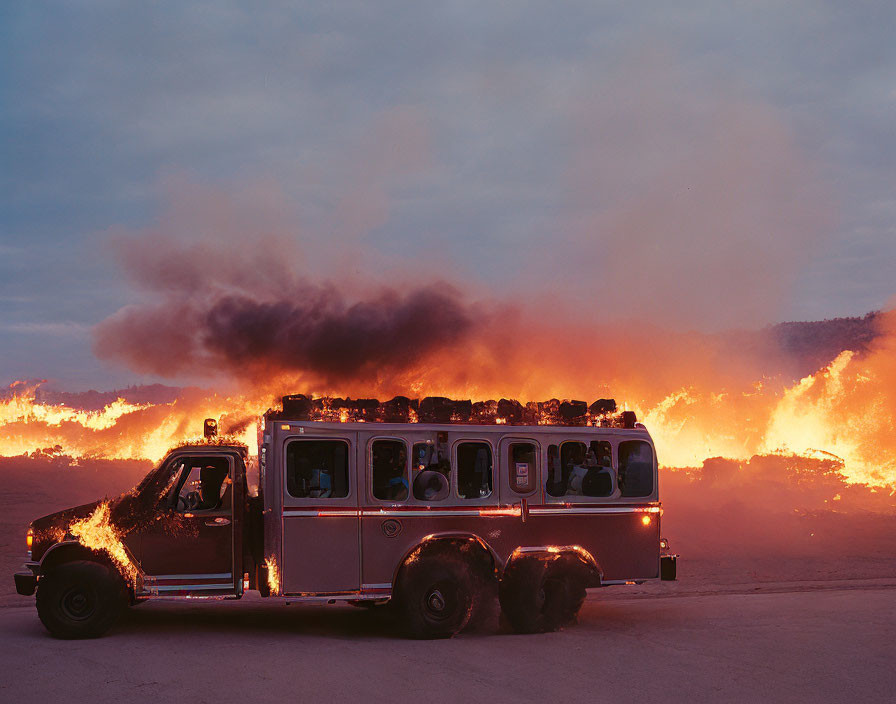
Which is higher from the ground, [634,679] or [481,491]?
[481,491]

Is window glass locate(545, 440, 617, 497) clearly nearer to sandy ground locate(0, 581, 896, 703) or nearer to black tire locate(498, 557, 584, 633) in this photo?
black tire locate(498, 557, 584, 633)

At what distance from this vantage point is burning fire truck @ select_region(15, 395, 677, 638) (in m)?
11.5

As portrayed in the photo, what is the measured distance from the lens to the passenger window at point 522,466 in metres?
12.5

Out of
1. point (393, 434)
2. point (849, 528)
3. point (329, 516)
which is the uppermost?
point (393, 434)

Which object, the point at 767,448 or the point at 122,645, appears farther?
the point at 767,448

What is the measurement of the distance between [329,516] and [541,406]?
3.58 m

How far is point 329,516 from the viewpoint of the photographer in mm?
11680

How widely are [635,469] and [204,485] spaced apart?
19.5 feet

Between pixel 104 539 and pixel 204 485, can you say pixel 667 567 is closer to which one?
pixel 204 485

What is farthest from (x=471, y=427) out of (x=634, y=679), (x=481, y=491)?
(x=634, y=679)

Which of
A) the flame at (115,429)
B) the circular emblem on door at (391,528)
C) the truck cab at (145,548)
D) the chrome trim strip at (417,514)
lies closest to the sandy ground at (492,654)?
the truck cab at (145,548)

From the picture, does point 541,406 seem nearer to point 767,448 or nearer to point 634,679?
point 634,679

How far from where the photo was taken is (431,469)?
40.1 feet

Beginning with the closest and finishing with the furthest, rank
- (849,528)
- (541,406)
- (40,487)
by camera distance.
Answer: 1. (541,406)
2. (849,528)
3. (40,487)
